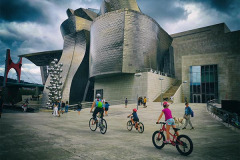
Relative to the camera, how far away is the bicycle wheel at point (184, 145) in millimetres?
5296

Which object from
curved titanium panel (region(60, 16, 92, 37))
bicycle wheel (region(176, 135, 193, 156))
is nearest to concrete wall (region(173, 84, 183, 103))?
bicycle wheel (region(176, 135, 193, 156))

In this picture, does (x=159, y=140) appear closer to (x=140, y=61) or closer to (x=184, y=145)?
(x=184, y=145)

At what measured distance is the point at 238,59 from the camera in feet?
130

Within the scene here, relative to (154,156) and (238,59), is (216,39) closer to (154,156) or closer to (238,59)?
(238,59)

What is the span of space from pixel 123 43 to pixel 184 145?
35.9 metres

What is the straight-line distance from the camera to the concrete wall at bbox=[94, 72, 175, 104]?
127 feet

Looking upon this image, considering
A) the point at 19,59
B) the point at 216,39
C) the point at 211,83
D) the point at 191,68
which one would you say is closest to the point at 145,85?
the point at 191,68

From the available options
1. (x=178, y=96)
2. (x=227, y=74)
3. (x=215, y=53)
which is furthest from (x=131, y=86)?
(x=227, y=74)

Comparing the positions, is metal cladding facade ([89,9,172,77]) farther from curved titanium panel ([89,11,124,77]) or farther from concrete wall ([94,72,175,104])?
concrete wall ([94,72,175,104])

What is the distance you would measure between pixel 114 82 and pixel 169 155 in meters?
40.5

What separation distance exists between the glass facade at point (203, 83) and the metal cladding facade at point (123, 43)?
420 inches

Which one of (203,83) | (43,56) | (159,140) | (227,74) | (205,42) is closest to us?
(159,140)

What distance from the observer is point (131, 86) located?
136ft

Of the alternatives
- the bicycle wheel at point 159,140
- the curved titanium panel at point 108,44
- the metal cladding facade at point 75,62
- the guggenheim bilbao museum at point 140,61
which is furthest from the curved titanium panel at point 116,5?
the bicycle wheel at point 159,140
